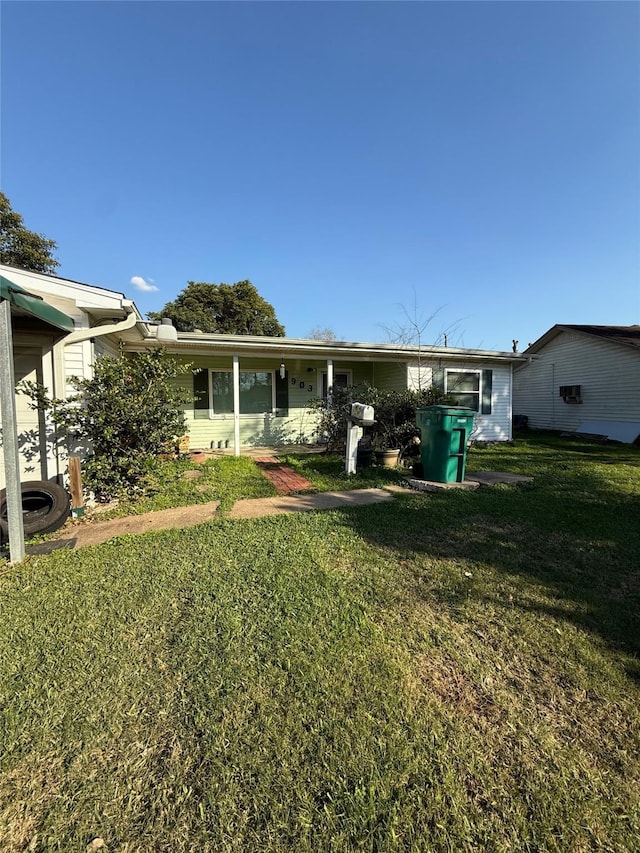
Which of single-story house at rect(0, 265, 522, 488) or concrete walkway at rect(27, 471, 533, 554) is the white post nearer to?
concrete walkway at rect(27, 471, 533, 554)

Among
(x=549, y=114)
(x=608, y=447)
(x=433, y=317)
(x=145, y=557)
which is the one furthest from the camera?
(x=608, y=447)

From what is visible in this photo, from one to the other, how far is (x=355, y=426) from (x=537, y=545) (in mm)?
3409

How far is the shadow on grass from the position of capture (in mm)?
2525

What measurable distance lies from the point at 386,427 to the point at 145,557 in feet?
17.1

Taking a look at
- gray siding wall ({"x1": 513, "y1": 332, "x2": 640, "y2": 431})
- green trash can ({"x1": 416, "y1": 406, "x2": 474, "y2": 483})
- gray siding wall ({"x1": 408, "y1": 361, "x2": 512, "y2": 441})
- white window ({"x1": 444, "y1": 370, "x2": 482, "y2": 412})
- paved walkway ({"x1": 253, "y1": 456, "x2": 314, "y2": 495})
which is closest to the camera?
green trash can ({"x1": 416, "y1": 406, "x2": 474, "y2": 483})

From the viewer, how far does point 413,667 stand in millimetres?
1920

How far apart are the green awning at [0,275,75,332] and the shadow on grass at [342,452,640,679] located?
150 inches

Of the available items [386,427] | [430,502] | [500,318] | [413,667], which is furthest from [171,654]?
[500,318]

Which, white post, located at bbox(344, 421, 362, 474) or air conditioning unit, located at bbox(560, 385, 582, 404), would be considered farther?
air conditioning unit, located at bbox(560, 385, 582, 404)

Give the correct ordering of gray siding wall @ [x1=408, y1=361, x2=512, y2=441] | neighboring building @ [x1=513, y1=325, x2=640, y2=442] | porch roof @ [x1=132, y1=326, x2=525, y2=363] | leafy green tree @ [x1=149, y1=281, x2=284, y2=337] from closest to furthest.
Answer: porch roof @ [x1=132, y1=326, x2=525, y2=363] → gray siding wall @ [x1=408, y1=361, x2=512, y2=441] → neighboring building @ [x1=513, y1=325, x2=640, y2=442] → leafy green tree @ [x1=149, y1=281, x2=284, y2=337]

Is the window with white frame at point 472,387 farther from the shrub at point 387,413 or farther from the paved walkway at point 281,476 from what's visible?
the paved walkway at point 281,476

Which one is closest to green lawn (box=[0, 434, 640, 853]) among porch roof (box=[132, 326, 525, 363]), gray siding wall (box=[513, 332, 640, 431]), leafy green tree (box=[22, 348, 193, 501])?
leafy green tree (box=[22, 348, 193, 501])

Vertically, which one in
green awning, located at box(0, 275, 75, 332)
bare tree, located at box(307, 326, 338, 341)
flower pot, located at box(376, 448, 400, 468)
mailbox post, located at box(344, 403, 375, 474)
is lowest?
flower pot, located at box(376, 448, 400, 468)

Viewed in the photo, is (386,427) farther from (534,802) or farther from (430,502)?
(534,802)
